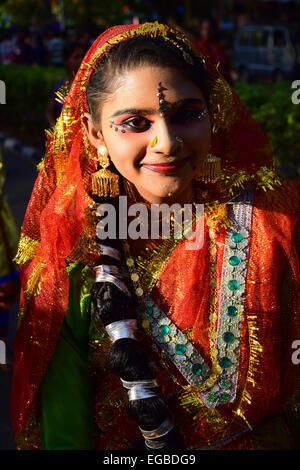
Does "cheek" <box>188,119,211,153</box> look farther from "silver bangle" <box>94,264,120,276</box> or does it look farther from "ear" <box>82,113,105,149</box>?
"silver bangle" <box>94,264,120,276</box>

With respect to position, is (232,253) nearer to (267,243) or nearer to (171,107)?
(267,243)

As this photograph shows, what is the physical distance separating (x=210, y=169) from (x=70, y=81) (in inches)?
27.8

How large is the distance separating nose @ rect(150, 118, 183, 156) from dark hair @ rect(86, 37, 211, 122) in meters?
0.16

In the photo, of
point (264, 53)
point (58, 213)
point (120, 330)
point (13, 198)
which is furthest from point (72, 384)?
point (264, 53)

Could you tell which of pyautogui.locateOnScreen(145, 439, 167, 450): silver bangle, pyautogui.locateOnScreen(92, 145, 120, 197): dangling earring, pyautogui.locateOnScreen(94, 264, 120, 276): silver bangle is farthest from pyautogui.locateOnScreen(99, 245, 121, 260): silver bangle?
pyautogui.locateOnScreen(145, 439, 167, 450): silver bangle

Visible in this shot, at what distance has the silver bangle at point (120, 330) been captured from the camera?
5.31 ft

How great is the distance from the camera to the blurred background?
14.3 feet

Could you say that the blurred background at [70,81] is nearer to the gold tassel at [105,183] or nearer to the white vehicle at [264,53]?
the white vehicle at [264,53]

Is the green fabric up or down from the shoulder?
down

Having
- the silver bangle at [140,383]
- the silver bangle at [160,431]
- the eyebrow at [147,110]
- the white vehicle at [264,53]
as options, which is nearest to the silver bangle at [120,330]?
the silver bangle at [140,383]

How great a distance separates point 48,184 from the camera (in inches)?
72.2

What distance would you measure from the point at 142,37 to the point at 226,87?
1.04ft

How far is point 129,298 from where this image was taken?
1670 mm

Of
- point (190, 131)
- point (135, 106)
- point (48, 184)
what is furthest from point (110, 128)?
point (48, 184)
